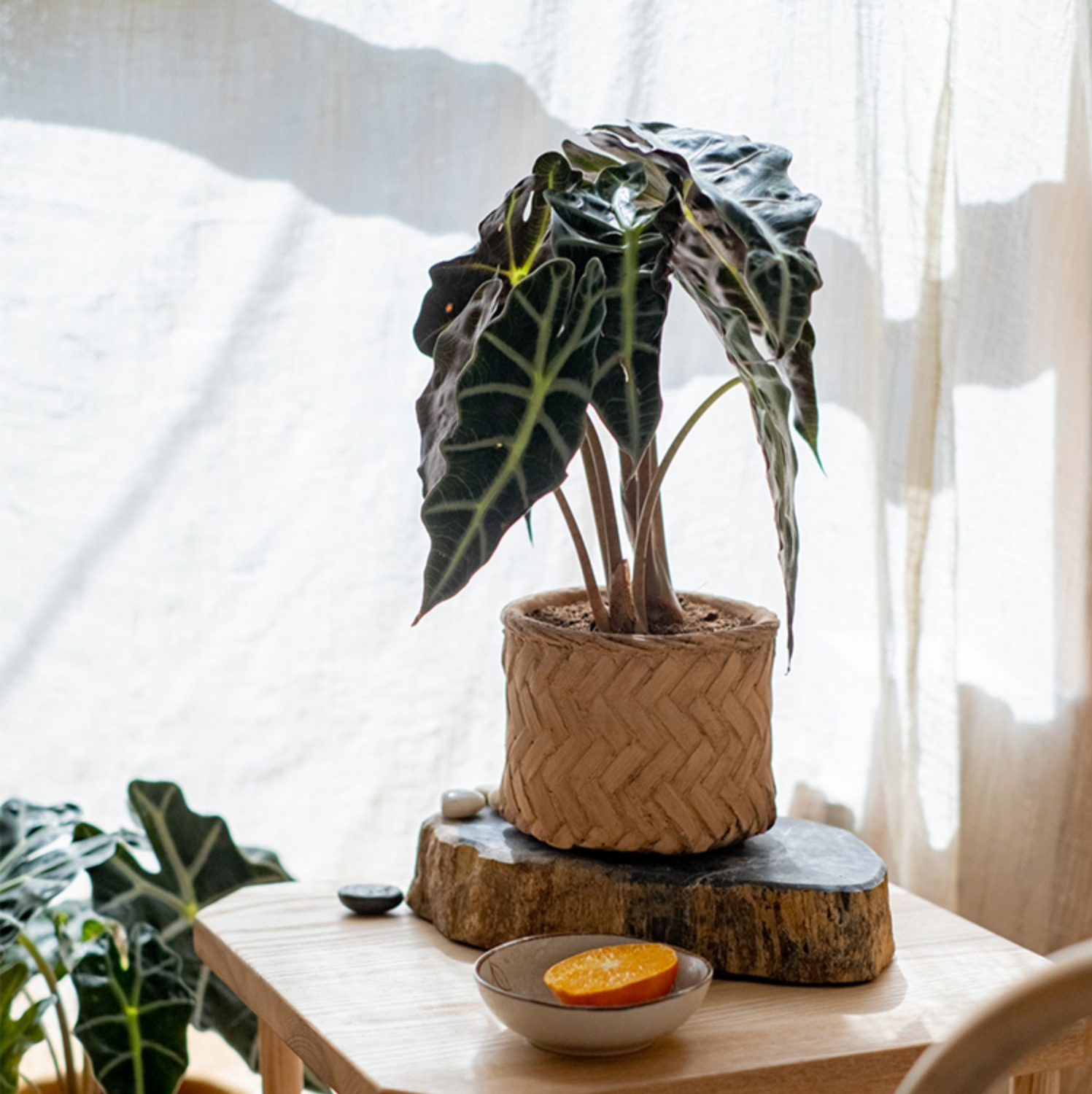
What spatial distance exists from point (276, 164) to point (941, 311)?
815mm

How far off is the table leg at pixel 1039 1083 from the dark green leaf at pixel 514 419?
559 millimetres

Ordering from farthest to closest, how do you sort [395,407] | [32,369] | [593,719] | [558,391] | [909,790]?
[909,790] < [395,407] < [32,369] < [593,719] < [558,391]

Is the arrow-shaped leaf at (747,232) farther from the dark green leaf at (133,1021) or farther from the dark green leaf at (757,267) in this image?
the dark green leaf at (133,1021)

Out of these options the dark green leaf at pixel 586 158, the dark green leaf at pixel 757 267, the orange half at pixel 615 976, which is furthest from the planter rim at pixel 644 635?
the dark green leaf at pixel 586 158

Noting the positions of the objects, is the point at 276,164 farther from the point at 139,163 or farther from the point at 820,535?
the point at 820,535

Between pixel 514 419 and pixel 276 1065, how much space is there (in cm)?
63

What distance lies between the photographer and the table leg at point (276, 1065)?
111 centimetres

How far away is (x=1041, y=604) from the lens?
1.69 m

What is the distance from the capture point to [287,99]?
1.48 metres

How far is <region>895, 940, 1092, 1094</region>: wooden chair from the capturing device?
469 mm

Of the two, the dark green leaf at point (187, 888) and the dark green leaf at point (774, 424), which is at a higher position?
the dark green leaf at point (774, 424)

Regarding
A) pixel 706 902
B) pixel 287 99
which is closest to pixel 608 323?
pixel 706 902

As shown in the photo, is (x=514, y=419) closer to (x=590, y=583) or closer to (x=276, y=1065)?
(x=590, y=583)

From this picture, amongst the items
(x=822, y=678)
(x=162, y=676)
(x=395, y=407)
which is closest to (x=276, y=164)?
(x=395, y=407)
